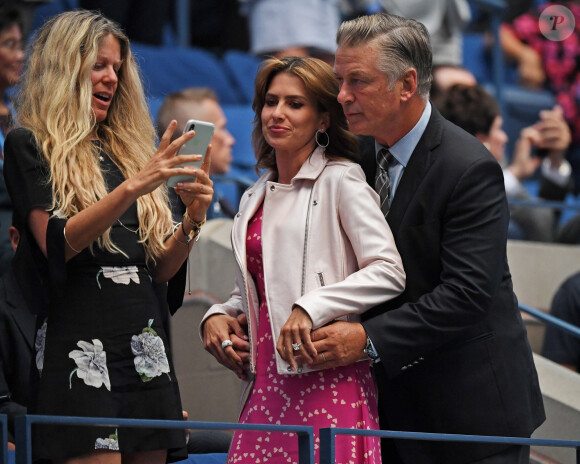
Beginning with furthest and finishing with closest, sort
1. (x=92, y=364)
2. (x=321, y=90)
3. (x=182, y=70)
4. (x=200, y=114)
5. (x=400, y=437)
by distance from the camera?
(x=182, y=70)
(x=200, y=114)
(x=321, y=90)
(x=92, y=364)
(x=400, y=437)

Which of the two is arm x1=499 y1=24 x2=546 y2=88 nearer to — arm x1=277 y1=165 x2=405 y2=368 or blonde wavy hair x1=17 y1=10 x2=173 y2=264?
blonde wavy hair x1=17 y1=10 x2=173 y2=264

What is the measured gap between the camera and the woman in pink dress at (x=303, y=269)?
3.05m

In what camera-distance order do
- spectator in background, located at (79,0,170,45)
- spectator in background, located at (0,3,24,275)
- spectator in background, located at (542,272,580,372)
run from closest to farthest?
spectator in background, located at (0,3,24,275)
spectator in background, located at (542,272,580,372)
spectator in background, located at (79,0,170,45)

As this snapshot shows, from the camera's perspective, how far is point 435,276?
10.4 feet

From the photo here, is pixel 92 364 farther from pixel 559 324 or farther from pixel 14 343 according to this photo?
pixel 559 324

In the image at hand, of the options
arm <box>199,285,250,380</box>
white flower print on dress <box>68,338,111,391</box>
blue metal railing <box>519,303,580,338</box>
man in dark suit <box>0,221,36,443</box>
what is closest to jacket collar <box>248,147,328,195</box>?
arm <box>199,285,250,380</box>

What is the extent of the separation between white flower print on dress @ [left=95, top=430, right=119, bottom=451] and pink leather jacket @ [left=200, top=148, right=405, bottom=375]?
449 millimetres

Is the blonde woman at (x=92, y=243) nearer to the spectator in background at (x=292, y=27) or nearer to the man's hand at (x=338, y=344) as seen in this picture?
the man's hand at (x=338, y=344)

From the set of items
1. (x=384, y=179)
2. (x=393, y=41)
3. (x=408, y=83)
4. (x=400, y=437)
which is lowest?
(x=400, y=437)

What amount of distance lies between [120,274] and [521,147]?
5.74 metres

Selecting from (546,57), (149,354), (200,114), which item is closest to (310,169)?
(149,354)

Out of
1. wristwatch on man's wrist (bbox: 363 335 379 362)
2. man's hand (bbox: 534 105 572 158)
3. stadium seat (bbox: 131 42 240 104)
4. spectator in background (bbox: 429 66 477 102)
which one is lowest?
man's hand (bbox: 534 105 572 158)

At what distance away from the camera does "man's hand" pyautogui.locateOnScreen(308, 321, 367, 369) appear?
3.00 metres

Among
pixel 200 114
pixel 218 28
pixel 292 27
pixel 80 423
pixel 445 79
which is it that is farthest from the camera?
pixel 218 28
